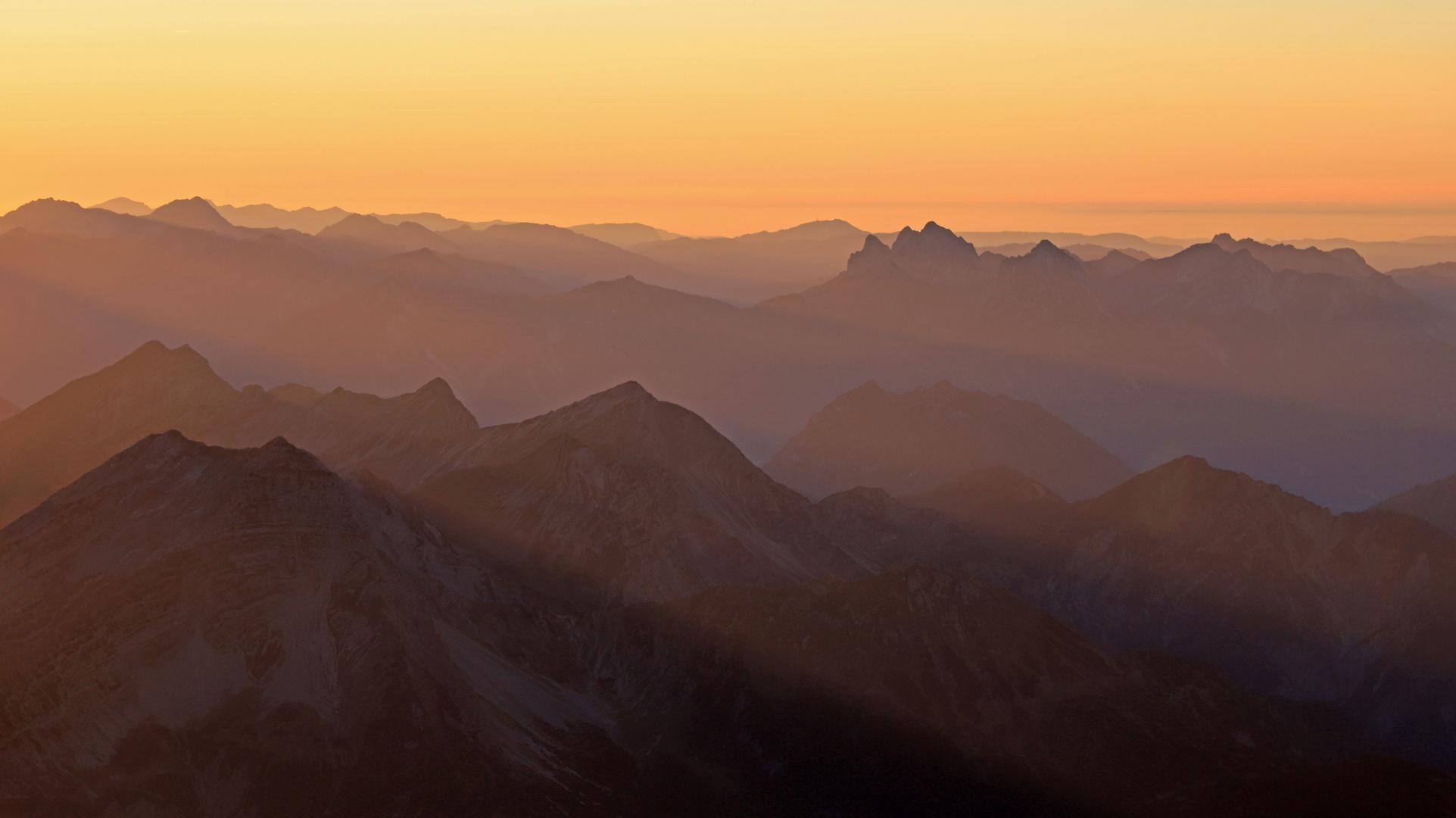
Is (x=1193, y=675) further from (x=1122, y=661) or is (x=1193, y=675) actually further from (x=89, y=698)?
(x=89, y=698)

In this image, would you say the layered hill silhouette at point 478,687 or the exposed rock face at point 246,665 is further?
the layered hill silhouette at point 478,687

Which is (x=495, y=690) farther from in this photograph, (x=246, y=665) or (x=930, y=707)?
(x=930, y=707)

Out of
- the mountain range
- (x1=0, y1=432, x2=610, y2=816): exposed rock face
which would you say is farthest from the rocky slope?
(x1=0, y1=432, x2=610, y2=816): exposed rock face

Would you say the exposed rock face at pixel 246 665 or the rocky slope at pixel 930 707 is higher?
the exposed rock face at pixel 246 665

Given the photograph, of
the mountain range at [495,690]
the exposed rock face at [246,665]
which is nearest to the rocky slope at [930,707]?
the mountain range at [495,690]

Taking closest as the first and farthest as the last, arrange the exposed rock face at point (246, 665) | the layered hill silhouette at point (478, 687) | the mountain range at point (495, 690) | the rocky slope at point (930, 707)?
the exposed rock face at point (246, 665), the mountain range at point (495, 690), the layered hill silhouette at point (478, 687), the rocky slope at point (930, 707)

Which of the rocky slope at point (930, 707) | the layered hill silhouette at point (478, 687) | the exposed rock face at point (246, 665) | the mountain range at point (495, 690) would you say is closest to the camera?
the exposed rock face at point (246, 665)

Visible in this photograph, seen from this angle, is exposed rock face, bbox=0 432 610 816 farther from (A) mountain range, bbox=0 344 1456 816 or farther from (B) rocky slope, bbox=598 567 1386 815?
(B) rocky slope, bbox=598 567 1386 815

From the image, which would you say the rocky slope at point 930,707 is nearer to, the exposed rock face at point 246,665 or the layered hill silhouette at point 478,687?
the layered hill silhouette at point 478,687

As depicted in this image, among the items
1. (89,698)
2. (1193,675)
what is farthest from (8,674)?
(1193,675)

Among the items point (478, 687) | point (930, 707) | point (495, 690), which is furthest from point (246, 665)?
point (930, 707)

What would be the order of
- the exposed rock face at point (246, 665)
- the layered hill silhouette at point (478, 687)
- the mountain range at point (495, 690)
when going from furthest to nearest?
the layered hill silhouette at point (478, 687)
the mountain range at point (495, 690)
the exposed rock face at point (246, 665)
